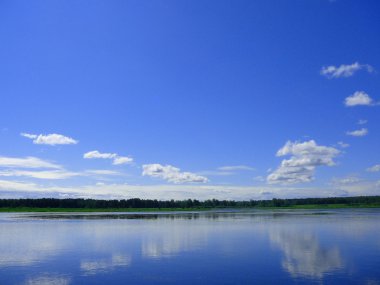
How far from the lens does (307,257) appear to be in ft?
93.0

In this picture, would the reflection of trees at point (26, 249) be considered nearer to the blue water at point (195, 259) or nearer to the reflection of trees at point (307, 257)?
the blue water at point (195, 259)

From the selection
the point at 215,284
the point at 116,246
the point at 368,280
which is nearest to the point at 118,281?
the point at 215,284

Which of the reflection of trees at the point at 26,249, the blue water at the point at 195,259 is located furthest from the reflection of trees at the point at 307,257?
the reflection of trees at the point at 26,249

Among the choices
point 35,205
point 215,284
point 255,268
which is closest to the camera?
point 215,284

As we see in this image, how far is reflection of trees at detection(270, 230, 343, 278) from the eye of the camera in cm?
2381

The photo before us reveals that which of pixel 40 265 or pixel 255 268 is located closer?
pixel 255 268

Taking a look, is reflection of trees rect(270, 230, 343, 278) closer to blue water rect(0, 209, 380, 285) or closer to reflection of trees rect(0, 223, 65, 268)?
blue water rect(0, 209, 380, 285)

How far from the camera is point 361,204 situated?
19150 centimetres

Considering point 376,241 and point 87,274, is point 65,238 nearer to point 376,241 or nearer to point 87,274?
point 87,274

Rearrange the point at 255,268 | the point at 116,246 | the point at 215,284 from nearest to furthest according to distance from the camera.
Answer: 1. the point at 215,284
2. the point at 255,268
3. the point at 116,246

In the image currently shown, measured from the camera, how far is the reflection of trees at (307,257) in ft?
78.1

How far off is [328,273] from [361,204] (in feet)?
602

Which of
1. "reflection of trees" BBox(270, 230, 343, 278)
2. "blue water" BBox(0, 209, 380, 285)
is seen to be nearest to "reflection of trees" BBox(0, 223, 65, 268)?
"blue water" BBox(0, 209, 380, 285)

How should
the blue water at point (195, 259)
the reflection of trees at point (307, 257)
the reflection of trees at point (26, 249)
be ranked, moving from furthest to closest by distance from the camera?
1. the reflection of trees at point (26, 249)
2. the reflection of trees at point (307, 257)
3. the blue water at point (195, 259)
